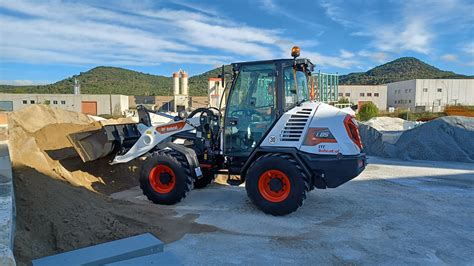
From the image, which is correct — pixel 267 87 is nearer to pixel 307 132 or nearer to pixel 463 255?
pixel 307 132

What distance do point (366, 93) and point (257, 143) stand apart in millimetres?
68928

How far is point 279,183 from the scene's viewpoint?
19.2 feet

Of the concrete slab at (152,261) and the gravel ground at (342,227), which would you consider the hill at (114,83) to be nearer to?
the gravel ground at (342,227)

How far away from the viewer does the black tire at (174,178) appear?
6.41m

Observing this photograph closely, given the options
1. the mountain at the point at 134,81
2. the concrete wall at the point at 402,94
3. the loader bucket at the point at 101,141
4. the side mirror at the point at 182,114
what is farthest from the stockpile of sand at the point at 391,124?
the concrete wall at the point at 402,94

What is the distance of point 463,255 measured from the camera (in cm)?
444

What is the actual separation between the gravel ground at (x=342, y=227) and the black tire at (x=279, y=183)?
0.19 metres

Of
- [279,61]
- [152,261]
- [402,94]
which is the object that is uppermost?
[402,94]

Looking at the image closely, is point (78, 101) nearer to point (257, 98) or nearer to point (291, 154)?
point (257, 98)

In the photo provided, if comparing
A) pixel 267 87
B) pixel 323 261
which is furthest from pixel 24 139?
pixel 323 261

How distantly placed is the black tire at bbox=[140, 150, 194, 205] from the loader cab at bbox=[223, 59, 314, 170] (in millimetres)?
810

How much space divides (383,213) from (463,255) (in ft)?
5.91

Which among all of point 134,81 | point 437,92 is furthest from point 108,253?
point 134,81

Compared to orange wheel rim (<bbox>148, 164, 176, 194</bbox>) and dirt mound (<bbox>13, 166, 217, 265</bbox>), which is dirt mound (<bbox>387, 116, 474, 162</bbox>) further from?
dirt mound (<bbox>13, 166, 217, 265</bbox>)
